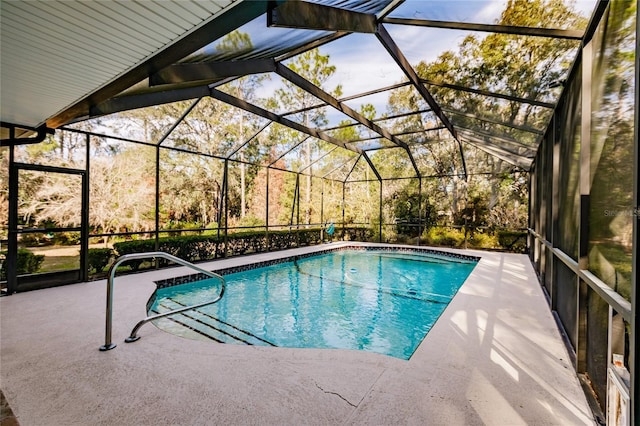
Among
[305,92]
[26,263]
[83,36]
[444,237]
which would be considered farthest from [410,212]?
[83,36]

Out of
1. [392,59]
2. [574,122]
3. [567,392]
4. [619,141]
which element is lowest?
[567,392]

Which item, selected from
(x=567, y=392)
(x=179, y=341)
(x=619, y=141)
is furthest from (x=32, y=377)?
(x=619, y=141)

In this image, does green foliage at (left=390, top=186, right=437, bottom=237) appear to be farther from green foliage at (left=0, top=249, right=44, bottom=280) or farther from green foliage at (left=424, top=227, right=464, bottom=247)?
green foliage at (left=0, top=249, right=44, bottom=280)

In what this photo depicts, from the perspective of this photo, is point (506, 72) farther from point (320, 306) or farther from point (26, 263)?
point (26, 263)

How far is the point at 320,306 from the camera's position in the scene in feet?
17.5

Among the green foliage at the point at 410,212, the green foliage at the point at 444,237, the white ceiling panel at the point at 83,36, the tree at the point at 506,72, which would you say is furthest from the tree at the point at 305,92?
the green foliage at the point at 444,237

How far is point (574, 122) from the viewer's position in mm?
2910

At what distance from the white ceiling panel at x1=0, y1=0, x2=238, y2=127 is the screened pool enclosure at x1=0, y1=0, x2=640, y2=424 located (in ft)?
0.05

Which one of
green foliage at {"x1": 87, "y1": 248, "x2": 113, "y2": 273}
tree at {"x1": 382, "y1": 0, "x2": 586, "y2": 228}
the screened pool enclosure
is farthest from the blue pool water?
tree at {"x1": 382, "y1": 0, "x2": 586, "y2": 228}

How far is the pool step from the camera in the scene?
3861 millimetres

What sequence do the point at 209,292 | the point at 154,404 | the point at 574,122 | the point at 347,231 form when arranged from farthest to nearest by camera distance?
1. the point at 347,231
2. the point at 209,292
3. the point at 574,122
4. the point at 154,404

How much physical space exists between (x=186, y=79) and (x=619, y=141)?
419 cm

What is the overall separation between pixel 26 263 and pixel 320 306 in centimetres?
519

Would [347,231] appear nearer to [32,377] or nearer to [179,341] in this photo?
[179,341]
